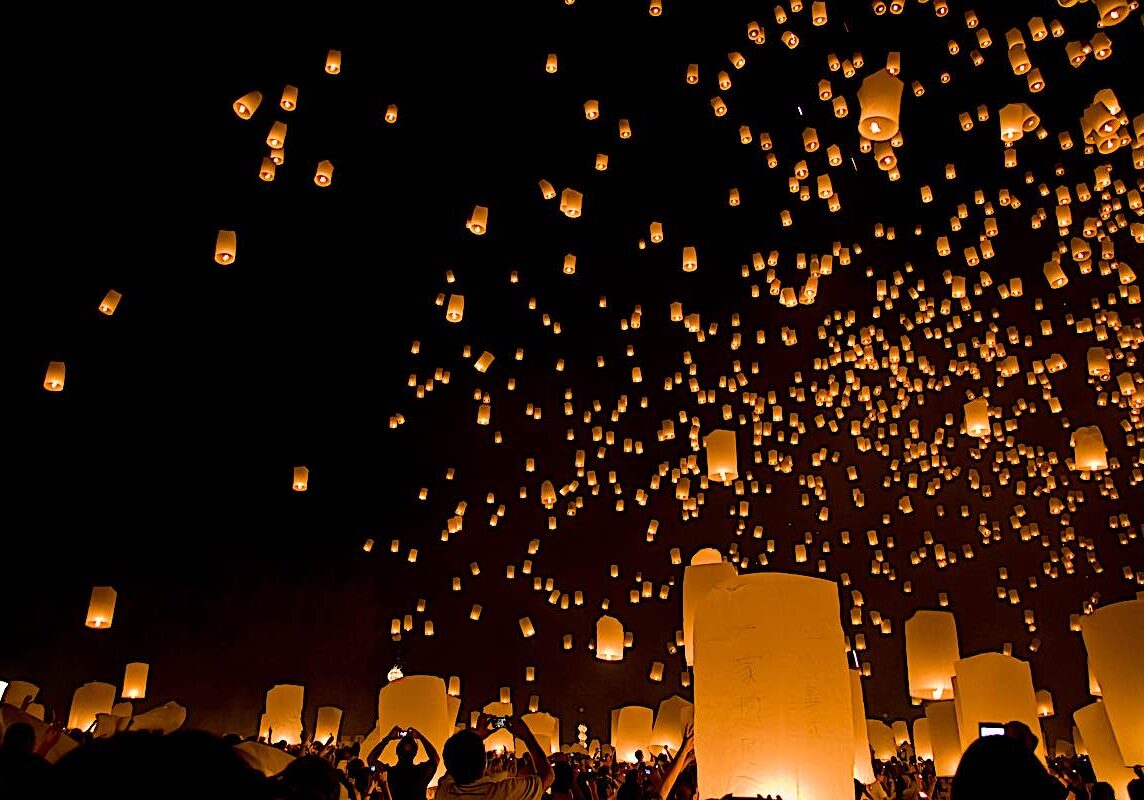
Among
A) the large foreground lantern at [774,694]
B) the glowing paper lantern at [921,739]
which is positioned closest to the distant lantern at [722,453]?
the large foreground lantern at [774,694]

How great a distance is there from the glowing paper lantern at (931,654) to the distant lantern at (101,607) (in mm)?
7372

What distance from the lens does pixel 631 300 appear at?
1323 cm

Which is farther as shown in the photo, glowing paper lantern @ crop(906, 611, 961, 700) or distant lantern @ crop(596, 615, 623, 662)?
distant lantern @ crop(596, 615, 623, 662)

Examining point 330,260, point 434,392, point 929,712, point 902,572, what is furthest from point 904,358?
point 330,260

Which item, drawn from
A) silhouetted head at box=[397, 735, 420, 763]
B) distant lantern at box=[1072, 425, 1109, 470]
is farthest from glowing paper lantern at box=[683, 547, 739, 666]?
distant lantern at box=[1072, 425, 1109, 470]

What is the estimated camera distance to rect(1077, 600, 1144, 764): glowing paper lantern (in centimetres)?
451

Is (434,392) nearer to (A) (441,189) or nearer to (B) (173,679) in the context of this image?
(A) (441,189)

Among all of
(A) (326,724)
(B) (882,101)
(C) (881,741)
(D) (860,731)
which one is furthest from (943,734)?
(A) (326,724)

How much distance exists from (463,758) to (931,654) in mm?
5675

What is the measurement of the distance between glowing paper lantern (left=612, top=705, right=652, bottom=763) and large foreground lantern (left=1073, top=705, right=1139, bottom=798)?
7121 millimetres

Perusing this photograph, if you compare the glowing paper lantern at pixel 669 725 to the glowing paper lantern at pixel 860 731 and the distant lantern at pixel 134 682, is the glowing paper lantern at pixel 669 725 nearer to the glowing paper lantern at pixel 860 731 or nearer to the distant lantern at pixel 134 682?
the glowing paper lantern at pixel 860 731

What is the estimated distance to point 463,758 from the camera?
2.88 meters

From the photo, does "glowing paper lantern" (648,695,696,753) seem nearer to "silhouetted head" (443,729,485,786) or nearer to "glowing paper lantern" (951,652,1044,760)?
"glowing paper lantern" (951,652,1044,760)

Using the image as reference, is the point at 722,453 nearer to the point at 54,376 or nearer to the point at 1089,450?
the point at 1089,450
